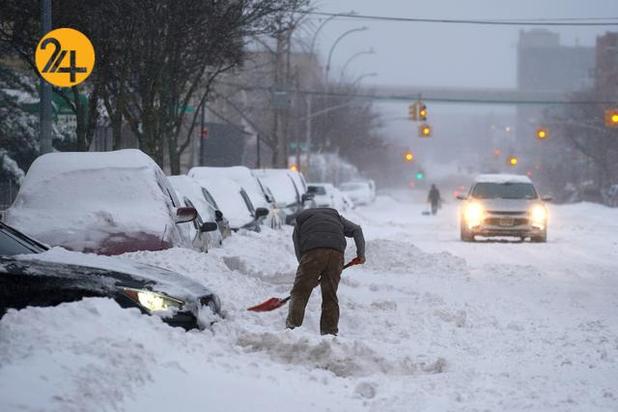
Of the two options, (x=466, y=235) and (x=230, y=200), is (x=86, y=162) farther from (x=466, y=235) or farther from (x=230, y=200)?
(x=466, y=235)

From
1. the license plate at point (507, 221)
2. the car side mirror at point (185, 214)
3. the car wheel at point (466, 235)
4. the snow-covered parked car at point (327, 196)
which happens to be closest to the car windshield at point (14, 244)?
the car side mirror at point (185, 214)

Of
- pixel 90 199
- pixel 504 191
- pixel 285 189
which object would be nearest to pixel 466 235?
pixel 504 191

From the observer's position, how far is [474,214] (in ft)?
95.6

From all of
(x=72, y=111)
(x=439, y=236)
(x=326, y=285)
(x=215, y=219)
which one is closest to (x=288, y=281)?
(x=215, y=219)

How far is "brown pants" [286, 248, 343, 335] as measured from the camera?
35.4 ft

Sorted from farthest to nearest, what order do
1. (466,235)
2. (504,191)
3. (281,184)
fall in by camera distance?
1. (281,184)
2. (504,191)
3. (466,235)

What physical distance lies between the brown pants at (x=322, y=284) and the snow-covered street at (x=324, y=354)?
0.85 feet

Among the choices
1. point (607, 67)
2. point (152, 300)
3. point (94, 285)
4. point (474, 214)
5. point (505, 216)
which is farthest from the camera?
point (607, 67)

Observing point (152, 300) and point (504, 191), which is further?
point (504, 191)

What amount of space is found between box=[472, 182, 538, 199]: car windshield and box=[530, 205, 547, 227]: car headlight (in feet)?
2.16

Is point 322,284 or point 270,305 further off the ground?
point 322,284

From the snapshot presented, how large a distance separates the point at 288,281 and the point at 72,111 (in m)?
10.5

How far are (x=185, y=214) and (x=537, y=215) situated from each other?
17.1 meters

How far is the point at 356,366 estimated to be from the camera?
8469 mm
